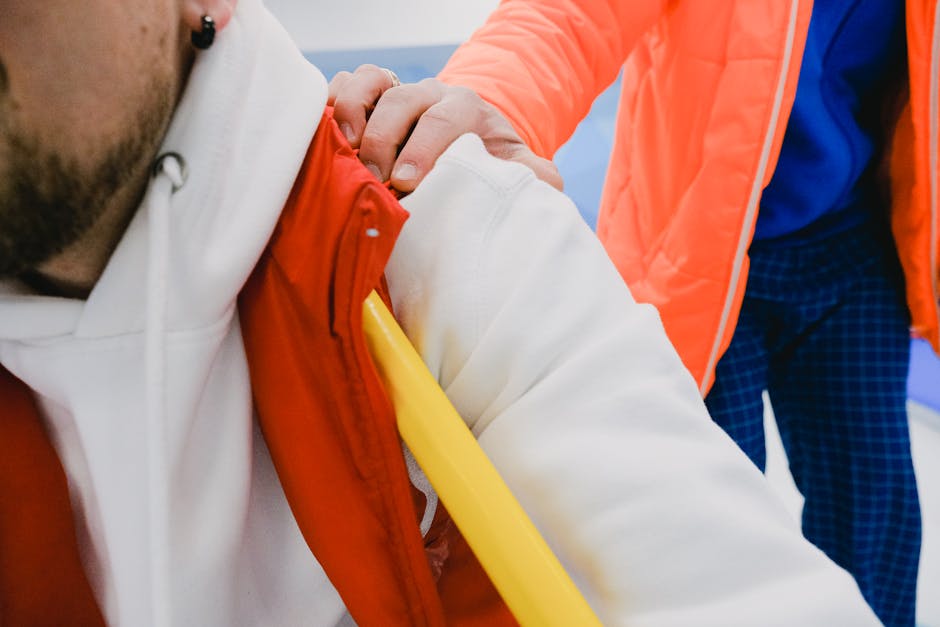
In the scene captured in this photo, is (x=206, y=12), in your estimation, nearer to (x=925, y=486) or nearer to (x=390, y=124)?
Answer: (x=390, y=124)

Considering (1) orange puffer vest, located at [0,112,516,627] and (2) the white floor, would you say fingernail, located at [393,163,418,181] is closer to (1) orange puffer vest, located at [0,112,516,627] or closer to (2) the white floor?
(1) orange puffer vest, located at [0,112,516,627]

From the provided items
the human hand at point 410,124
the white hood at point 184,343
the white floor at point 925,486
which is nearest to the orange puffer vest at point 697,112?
the human hand at point 410,124

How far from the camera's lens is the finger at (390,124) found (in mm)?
513

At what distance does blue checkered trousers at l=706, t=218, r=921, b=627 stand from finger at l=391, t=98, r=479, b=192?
617 mm

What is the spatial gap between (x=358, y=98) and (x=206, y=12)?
16 centimetres

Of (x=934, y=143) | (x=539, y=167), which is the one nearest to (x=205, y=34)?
(x=539, y=167)

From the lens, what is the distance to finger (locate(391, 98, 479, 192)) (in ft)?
1.61

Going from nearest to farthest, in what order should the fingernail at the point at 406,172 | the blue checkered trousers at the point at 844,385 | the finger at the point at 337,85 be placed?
the fingernail at the point at 406,172 → the finger at the point at 337,85 → the blue checkered trousers at the point at 844,385

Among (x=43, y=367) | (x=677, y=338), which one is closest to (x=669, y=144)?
(x=677, y=338)

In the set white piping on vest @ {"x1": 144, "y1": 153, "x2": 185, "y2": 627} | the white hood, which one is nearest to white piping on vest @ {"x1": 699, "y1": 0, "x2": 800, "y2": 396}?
the white hood

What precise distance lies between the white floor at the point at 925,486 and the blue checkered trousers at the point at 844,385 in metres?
0.26

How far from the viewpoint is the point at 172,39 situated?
0.42 metres

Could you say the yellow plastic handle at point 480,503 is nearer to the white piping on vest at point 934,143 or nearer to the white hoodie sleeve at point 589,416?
the white hoodie sleeve at point 589,416

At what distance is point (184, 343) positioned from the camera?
42 cm
